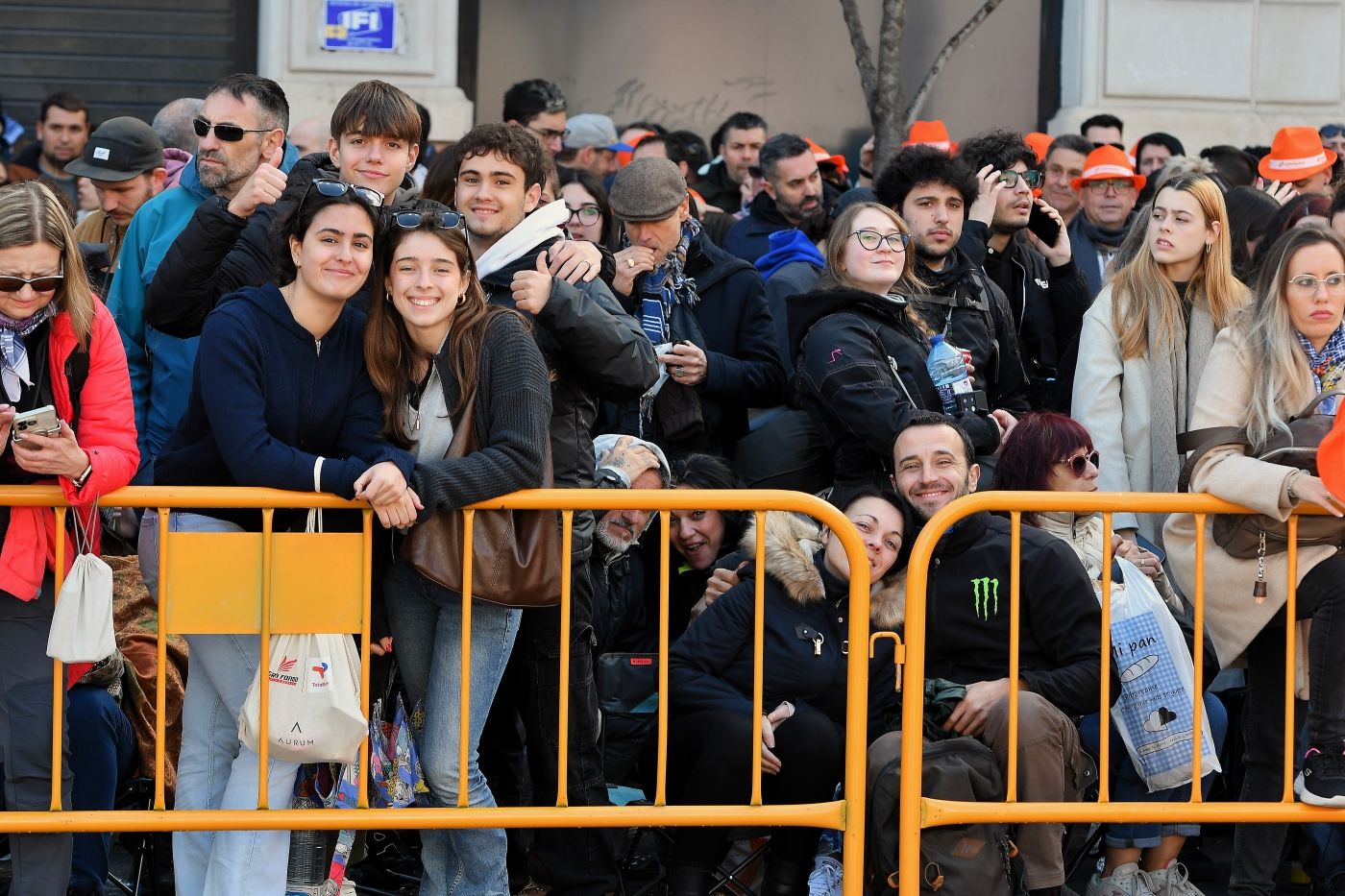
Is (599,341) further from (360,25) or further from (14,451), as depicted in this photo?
(360,25)

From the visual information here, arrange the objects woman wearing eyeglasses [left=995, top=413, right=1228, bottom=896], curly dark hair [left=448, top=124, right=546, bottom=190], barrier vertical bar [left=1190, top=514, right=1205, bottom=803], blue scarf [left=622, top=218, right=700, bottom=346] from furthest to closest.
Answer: blue scarf [left=622, top=218, right=700, bottom=346]
woman wearing eyeglasses [left=995, top=413, right=1228, bottom=896]
curly dark hair [left=448, top=124, right=546, bottom=190]
barrier vertical bar [left=1190, top=514, right=1205, bottom=803]

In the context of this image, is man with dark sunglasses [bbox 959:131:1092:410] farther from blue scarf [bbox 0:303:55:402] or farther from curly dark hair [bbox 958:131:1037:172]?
blue scarf [bbox 0:303:55:402]

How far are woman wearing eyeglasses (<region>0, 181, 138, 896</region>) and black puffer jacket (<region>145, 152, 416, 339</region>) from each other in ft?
1.94

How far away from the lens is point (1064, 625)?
18.2ft

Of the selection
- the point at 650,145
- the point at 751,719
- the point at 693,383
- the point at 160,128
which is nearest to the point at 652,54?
the point at 650,145

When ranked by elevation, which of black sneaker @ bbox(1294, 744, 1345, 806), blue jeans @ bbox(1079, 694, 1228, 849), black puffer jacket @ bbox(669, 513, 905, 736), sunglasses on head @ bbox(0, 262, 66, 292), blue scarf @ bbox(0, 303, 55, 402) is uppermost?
sunglasses on head @ bbox(0, 262, 66, 292)

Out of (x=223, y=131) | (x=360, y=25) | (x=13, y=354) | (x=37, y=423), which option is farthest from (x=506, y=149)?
(x=360, y=25)

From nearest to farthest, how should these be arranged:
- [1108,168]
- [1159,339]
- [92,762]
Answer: [92,762] < [1159,339] < [1108,168]

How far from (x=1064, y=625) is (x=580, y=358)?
169cm

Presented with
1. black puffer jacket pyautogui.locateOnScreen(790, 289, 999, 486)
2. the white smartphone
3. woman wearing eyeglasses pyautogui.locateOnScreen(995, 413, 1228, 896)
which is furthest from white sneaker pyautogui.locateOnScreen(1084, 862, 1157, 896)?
the white smartphone

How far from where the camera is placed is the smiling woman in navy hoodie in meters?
4.90

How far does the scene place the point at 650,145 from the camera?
967cm

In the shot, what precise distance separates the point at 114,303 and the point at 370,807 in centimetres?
230

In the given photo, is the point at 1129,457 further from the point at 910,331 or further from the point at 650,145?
the point at 650,145
